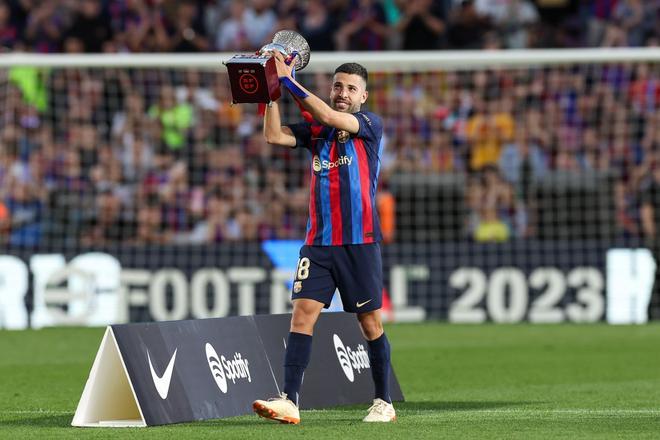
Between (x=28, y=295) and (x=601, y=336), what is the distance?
6499 mm

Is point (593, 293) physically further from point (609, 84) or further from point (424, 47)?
point (424, 47)

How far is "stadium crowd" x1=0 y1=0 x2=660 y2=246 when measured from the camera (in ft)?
59.6

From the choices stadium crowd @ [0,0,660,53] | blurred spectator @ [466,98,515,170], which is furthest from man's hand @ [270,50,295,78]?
stadium crowd @ [0,0,660,53]

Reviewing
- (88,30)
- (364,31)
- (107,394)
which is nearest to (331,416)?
(107,394)

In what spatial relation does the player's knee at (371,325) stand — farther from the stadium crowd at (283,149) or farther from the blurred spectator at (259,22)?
the blurred spectator at (259,22)

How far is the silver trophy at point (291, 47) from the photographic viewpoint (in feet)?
25.0

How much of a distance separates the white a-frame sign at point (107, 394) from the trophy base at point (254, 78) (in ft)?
4.71

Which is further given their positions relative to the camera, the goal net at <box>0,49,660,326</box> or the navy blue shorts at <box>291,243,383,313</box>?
the goal net at <box>0,49,660,326</box>

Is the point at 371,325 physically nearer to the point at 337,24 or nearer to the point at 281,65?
the point at 281,65

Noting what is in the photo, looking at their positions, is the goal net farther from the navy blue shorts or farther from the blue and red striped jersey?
the navy blue shorts

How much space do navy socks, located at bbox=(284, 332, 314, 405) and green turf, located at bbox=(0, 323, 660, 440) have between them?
22 cm

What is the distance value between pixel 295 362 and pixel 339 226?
77 centimetres

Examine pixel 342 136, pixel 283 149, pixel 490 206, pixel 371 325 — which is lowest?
pixel 371 325

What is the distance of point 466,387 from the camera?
10547mm
